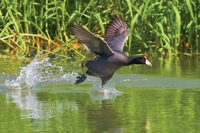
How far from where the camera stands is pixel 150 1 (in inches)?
507

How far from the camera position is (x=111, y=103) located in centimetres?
920

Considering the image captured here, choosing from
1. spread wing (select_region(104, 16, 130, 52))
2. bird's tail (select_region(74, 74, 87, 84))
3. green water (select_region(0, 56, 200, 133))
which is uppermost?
spread wing (select_region(104, 16, 130, 52))

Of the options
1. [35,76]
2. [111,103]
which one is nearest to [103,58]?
[111,103]

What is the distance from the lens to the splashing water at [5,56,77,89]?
1053 cm

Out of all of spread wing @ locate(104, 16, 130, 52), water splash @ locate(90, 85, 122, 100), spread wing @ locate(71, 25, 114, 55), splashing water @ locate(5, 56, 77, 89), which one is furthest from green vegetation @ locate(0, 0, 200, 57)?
spread wing @ locate(71, 25, 114, 55)

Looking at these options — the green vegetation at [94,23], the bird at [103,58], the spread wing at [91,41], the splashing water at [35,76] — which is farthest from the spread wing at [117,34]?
the green vegetation at [94,23]

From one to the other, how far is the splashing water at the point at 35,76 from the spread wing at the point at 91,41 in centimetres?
107

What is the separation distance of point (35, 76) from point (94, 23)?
11.1 ft

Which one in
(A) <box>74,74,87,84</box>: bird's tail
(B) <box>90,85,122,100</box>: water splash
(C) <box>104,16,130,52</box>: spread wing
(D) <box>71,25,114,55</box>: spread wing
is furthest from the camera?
(C) <box>104,16,130,52</box>: spread wing

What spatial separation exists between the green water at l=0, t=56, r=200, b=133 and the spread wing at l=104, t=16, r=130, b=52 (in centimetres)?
52

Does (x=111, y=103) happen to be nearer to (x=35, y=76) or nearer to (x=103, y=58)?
(x=103, y=58)

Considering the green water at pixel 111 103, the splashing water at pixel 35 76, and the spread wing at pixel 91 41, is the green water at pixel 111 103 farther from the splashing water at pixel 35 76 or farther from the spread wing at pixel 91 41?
the spread wing at pixel 91 41

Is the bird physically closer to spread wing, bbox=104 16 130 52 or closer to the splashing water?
spread wing, bbox=104 16 130 52

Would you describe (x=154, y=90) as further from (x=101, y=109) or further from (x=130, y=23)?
(x=130, y=23)
